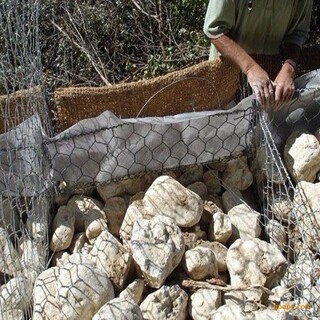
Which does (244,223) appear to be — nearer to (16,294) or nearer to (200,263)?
(200,263)

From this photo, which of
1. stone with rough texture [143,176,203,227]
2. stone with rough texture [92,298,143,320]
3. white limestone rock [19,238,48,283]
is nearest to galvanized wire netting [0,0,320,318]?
white limestone rock [19,238,48,283]

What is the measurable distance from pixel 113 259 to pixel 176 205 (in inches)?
7.8

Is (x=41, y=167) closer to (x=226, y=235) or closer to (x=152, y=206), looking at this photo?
(x=152, y=206)

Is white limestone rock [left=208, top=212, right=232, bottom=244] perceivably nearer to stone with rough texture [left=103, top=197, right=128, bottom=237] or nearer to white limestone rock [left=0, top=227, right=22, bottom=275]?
stone with rough texture [left=103, top=197, right=128, bottom=237]

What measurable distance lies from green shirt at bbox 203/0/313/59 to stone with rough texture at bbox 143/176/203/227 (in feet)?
1.50

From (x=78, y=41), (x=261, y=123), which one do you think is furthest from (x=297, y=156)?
(x=78, y=41)

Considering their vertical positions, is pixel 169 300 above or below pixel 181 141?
below

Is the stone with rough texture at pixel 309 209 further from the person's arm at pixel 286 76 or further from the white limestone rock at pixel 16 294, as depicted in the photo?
the white limestone rock at pixel 16 294

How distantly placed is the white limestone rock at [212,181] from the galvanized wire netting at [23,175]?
0.36 metres

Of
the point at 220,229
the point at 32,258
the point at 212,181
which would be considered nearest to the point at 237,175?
the point at 212,181

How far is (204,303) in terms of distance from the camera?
1.29 meters

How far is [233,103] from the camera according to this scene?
1.70 metres

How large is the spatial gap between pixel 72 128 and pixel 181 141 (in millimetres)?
249

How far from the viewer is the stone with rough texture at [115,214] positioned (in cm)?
150
